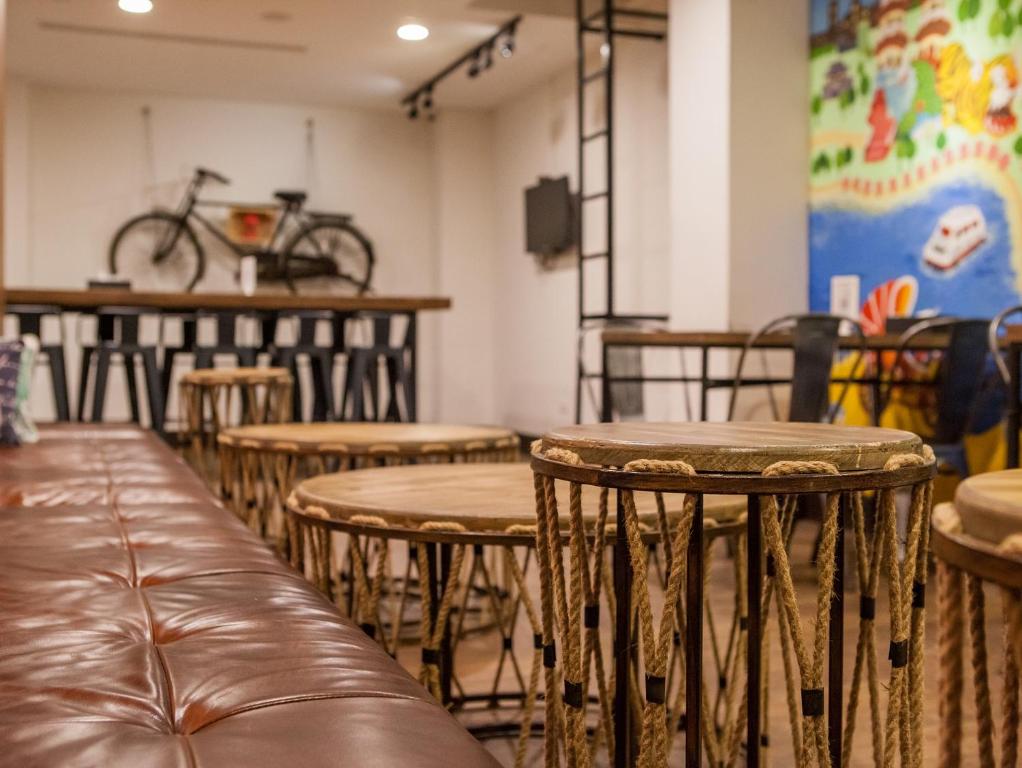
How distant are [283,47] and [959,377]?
5.86m

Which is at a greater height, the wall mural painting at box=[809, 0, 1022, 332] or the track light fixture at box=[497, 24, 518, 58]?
the track light fixture at box=[497, 24, 518, 58]

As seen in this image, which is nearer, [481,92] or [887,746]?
[887,746]

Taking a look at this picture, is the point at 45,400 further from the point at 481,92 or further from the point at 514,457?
the point at 514,457

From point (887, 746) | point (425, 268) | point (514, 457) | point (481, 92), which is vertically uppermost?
point (481, 92)

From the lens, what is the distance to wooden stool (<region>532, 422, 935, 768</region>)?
103 cm

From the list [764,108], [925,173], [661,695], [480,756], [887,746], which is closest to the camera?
[480,756]

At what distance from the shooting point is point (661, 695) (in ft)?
3.54

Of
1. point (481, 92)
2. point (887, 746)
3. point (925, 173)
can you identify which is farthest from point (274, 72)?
point (887, 746)

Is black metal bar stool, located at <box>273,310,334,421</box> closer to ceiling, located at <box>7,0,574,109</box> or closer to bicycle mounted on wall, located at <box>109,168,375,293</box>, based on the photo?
ceiling, located at <box>7,0,574,109</box>

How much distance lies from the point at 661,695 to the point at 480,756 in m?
0.25

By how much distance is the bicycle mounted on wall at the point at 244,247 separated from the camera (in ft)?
30.9

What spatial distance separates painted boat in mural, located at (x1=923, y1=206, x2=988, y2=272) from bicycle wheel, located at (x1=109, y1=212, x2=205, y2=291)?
6285mm

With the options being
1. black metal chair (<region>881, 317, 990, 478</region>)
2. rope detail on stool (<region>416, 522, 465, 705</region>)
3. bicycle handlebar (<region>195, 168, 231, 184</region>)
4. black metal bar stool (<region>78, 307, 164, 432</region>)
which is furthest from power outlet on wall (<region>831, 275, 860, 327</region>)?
bicycle handlebar (<region>195, 168, 231, 184</region>)

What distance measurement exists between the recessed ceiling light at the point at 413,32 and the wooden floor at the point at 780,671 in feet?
15.7
